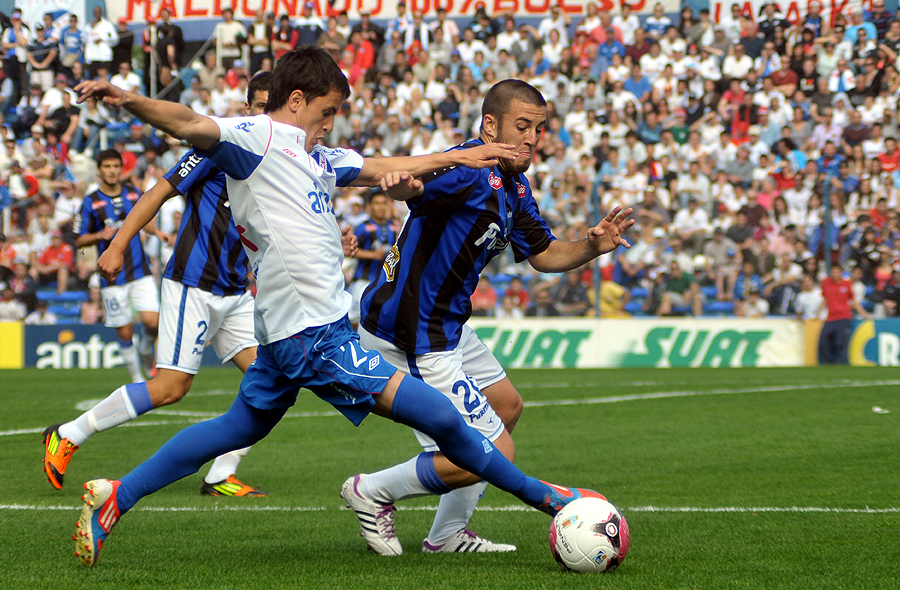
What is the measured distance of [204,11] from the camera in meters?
22.8

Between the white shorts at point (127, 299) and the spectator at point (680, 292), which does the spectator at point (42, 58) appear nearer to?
the white shorts at point (127, 299)

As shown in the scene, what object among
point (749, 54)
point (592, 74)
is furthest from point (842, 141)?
point (592, 74)

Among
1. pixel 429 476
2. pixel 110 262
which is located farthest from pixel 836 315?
pixel 110 262

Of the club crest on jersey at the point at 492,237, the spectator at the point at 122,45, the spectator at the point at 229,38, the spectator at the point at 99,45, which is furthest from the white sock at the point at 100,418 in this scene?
the spectator at the point at 122,45

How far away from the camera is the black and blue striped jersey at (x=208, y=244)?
19.6ft

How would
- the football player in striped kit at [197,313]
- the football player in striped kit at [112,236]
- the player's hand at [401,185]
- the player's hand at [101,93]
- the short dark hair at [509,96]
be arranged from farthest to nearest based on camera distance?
the football player in striped kit at [112,236], the football player in striped kit at [197,313], the short dark hair at [509,96], the player's hand at [401,185], the player's hand at [101,93]

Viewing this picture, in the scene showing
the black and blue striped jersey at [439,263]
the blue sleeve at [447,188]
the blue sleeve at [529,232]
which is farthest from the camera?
the blue sleeve at [529,232]

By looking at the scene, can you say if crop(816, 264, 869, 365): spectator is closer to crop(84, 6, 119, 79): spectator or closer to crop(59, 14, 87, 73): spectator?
crop(84, 6, 119, 79): spectator

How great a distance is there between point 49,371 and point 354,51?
9.97 metres

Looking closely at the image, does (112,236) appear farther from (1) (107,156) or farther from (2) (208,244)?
(2) (208,244)

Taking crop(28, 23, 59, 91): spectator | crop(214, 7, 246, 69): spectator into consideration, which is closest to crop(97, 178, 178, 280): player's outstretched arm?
crop(214, 7, 246, 69): spectator

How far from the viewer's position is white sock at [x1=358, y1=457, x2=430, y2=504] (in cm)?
427

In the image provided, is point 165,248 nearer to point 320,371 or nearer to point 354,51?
point 354,51

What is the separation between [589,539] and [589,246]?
1.50 meters
